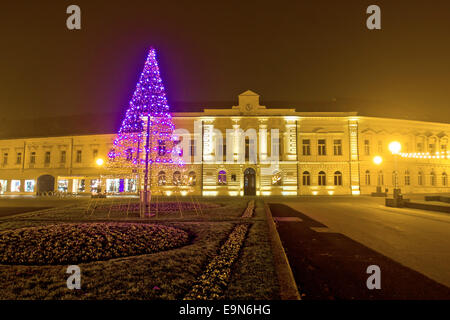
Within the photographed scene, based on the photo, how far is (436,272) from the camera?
16.2 feet

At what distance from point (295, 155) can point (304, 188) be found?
4.34 m

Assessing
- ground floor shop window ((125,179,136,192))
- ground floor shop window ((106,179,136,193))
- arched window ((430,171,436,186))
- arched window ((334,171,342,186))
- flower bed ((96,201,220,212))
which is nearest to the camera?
Result: flower bed ((96,201,220,212))

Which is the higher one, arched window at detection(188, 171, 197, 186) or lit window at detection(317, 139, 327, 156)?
lit window at detection(317, 139, 327, 156)

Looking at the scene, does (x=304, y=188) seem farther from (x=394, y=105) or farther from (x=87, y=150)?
(x=87, y=150)

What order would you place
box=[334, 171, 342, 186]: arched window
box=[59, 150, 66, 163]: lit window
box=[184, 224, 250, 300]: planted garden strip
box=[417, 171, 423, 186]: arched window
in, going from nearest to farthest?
box=[184, 224, 250, 300]: planted garden strip
box=[334, 171, 342, 186]: arched window
box=[417, 171, 423, 186]: arched window
box=[59, 150, 66, 163]: lit window

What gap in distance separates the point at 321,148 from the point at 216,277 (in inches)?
1224

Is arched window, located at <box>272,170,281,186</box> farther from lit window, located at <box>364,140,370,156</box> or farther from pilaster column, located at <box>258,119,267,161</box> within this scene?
lit window, located at <box>364,140,370,156</box>

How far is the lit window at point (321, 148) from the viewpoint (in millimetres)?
32094

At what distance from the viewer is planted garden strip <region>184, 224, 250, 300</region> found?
3.38m

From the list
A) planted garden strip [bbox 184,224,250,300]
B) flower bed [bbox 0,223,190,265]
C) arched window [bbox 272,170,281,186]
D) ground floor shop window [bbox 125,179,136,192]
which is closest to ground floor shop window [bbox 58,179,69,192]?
ground floor shop window [bbox 125,179,136,192]

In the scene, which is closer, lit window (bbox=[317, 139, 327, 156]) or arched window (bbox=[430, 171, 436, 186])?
lit window (bbox=[317, 139, 327, 156])

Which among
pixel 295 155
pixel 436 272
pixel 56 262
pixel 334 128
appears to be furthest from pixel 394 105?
pixel 56 262

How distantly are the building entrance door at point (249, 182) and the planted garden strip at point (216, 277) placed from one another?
25185 millimetres

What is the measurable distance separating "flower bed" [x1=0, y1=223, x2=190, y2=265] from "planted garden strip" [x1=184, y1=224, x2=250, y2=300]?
1.77 meters
